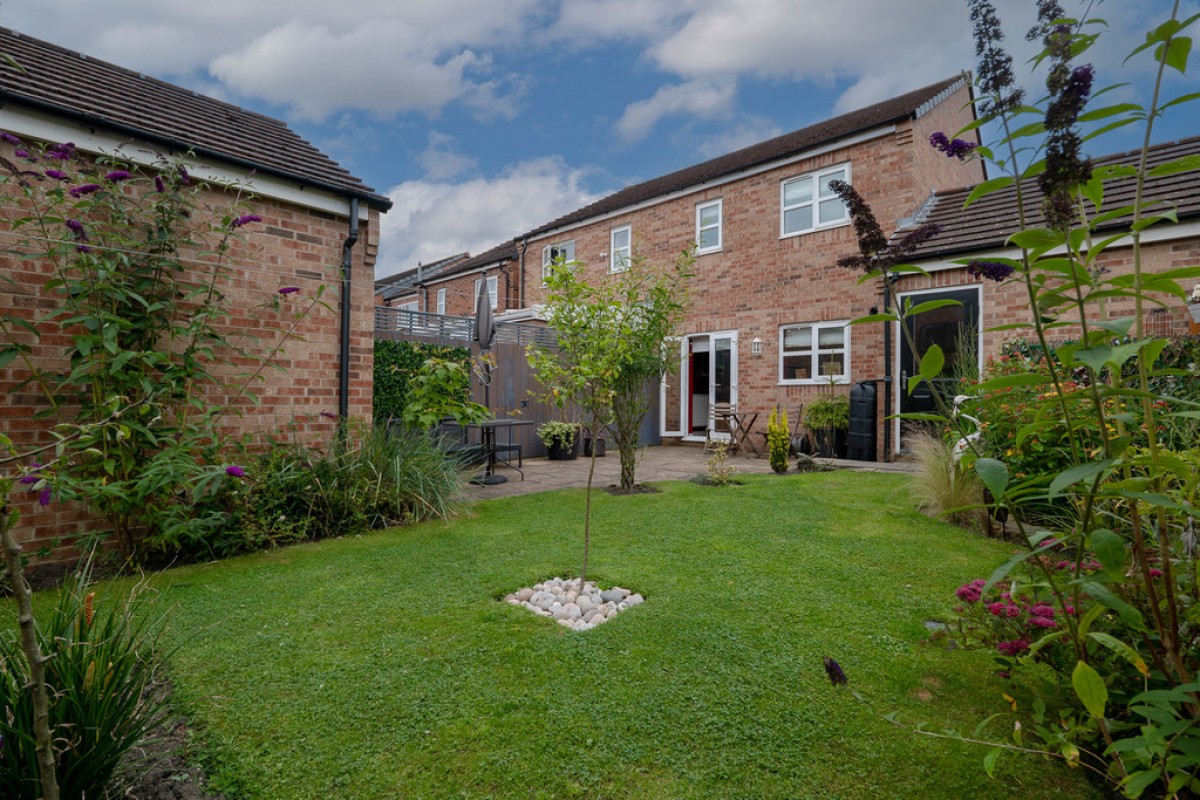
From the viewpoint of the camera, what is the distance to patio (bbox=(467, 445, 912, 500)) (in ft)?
24.6

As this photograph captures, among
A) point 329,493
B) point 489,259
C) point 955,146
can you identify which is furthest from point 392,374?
point 489,259

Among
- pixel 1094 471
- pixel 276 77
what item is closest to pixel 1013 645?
pixel 1094 471

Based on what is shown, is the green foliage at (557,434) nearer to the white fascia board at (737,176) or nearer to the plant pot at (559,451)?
the plant pot at (559,451)

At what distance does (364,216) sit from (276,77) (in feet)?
13.1

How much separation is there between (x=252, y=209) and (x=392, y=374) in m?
3.57

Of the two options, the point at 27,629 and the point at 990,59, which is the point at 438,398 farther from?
the point at 990,59

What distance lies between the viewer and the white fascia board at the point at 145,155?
4.30 meters

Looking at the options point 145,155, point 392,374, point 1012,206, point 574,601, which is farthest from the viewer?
point 1012,206

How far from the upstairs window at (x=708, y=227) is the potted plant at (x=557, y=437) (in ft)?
18.7

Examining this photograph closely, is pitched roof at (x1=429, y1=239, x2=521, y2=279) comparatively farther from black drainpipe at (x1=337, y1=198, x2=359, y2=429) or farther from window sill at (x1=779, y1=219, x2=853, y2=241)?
black drainpipe at (x1=337, y1=198, x2=359, y2=429)

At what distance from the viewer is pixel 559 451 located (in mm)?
10945

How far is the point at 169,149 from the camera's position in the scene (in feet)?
16.0

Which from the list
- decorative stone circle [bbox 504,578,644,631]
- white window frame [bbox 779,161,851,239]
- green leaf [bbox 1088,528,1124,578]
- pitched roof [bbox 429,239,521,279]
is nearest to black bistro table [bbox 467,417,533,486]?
decorative stone circle [bbox 504,578,644,631]

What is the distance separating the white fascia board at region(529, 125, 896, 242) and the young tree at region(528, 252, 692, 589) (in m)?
6.68
